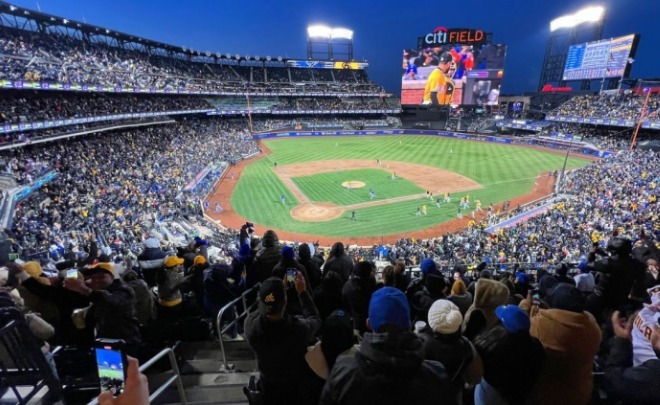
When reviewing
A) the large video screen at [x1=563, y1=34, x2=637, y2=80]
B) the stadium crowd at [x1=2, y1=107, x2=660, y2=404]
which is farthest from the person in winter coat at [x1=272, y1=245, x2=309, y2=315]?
the large video screen at [x1=563, y1=34, x2=637, y2=80]

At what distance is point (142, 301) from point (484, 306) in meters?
4.65

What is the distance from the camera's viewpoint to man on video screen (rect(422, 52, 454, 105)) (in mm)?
68938

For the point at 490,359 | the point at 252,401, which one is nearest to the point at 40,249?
the point at 252,401

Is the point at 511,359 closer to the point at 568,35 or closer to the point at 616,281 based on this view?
the point at 616,281

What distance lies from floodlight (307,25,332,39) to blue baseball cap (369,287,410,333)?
8643 cm

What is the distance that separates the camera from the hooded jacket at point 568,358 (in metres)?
3.10

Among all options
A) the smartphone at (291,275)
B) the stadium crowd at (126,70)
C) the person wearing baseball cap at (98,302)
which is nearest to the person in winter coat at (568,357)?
the smartphone at (291,275)

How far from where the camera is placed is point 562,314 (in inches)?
126

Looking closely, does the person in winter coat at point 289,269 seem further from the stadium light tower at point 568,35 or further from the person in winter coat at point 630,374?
the stadium light tower at point 568,35

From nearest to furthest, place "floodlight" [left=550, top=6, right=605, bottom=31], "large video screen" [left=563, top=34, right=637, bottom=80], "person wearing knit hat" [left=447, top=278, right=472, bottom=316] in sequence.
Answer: "person wearing knit hat" [left=447, top=278, right=472, bottom=316], "large video screen" [left=563, top=34, right=637, bottom=80], "floodlight" [left=550, top=6, right=605, bottom=31]

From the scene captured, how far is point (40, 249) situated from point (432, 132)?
67.4 metres

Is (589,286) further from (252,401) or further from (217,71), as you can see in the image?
(217,71)

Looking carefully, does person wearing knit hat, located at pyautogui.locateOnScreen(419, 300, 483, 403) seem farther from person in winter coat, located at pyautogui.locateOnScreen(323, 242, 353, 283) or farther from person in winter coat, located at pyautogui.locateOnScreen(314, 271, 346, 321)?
person in winter coat, located at pyautogui.locateOnScreen(323, 242, 353, 283)

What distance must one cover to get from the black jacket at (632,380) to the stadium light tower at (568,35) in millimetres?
77724
